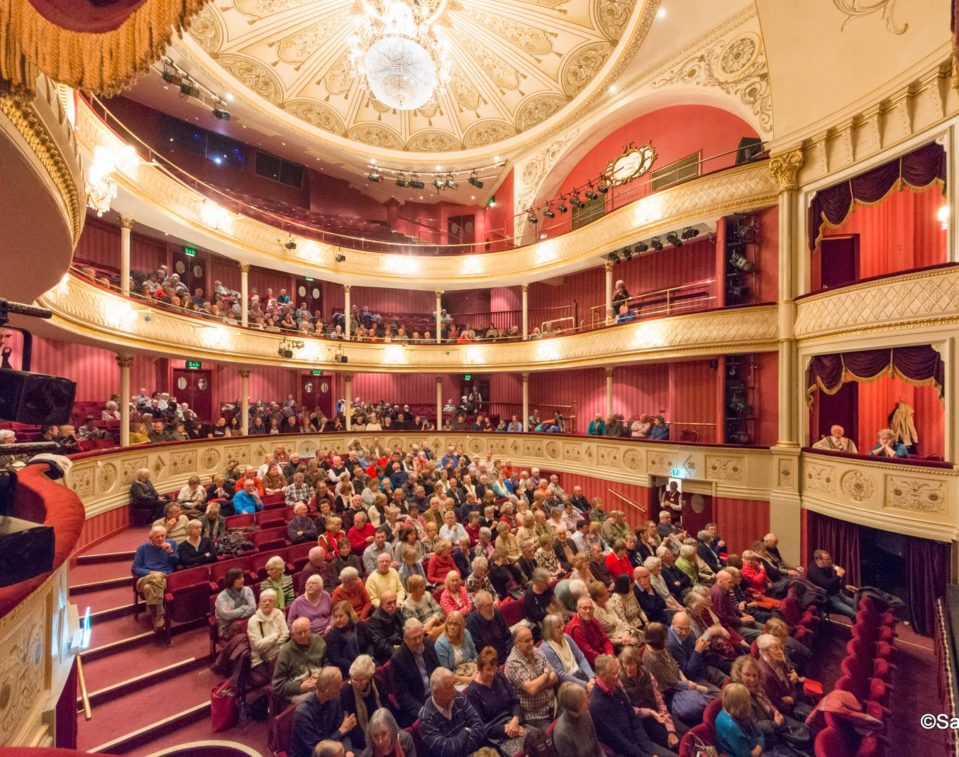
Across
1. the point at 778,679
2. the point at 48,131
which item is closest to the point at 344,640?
the point at 778,679

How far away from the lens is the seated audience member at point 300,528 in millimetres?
6555

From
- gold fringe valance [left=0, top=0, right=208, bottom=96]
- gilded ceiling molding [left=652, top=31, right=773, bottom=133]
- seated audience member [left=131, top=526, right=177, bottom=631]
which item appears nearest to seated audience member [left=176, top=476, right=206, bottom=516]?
seated audience member [left=131, top=526, right=177, bottom=631]

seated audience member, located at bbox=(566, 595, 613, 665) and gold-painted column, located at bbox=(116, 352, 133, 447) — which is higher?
gold-painted column, located at bbox=(116, 352, 133, 447)

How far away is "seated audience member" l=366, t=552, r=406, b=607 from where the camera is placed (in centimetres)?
493

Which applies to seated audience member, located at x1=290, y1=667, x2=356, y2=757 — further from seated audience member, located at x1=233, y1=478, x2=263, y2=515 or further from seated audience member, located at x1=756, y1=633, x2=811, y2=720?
seated audience member, located at x1=233, y1=478, x2=263, y2=515

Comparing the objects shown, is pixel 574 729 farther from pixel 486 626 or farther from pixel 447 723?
pixel 486 626

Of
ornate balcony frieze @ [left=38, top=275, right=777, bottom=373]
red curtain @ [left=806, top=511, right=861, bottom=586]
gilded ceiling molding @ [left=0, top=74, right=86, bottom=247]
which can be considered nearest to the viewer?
gilded ceiling molding @ [left=0, top=74, right=86, bottom=247]

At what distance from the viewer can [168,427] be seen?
10422 mm

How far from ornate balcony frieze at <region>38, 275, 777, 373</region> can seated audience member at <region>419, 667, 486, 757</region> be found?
19.8 feet

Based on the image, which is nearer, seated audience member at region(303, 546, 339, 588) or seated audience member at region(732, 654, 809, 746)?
seated audience member at region(732, 654, 809, 746)

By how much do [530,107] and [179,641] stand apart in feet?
50.1

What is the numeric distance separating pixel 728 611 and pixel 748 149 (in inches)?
368

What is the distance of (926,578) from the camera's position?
652 cm

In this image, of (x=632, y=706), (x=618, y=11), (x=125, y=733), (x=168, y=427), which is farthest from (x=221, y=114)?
(x=632, y=706)
